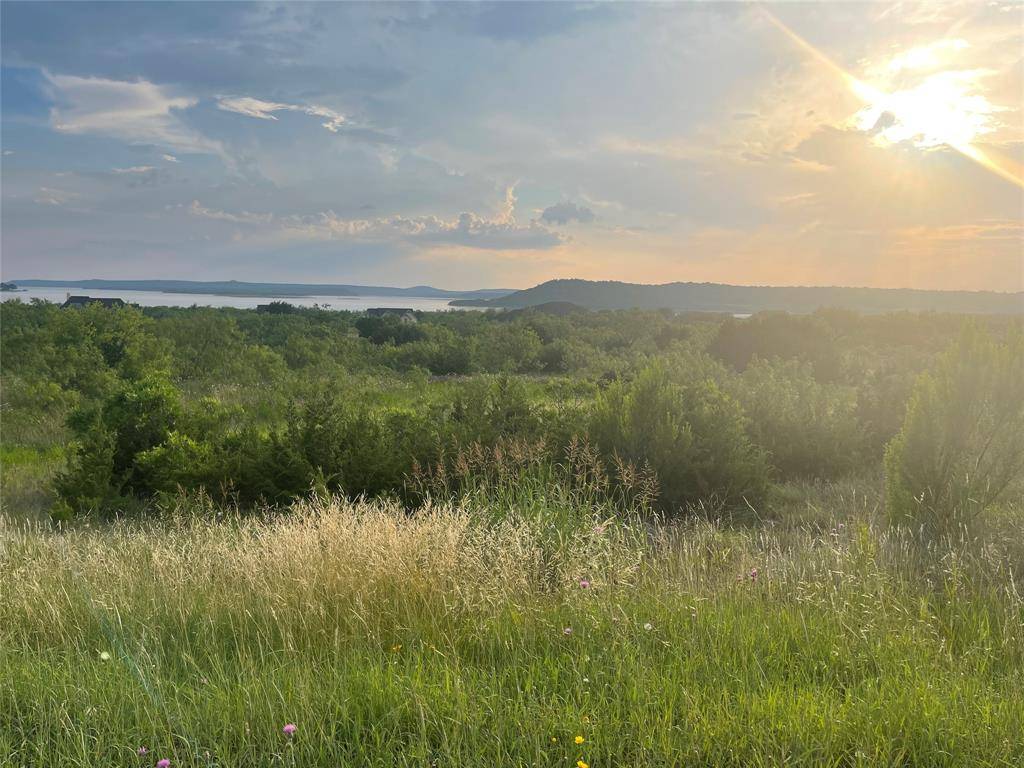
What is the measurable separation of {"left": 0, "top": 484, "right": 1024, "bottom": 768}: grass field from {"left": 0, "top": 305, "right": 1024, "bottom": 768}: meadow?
0.02 m

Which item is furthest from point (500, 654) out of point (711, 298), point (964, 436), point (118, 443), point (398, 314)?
point (711, 298)

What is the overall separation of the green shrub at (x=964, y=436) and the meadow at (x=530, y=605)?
0.03m

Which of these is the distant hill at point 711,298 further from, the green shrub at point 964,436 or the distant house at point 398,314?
the green shrub at point 964,436

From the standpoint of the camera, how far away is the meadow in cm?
294

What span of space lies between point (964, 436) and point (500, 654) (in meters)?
5.45

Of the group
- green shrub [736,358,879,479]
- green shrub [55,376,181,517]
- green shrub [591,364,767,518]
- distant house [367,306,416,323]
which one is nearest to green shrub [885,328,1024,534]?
green shrub [591,364,767,518]

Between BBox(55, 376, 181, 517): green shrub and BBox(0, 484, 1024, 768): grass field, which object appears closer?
BBox(0, 484, 1024, 768): grass field

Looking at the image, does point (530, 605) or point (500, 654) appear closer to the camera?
point (500, 654)

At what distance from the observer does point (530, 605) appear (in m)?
4.20

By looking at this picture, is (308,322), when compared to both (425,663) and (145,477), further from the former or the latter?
(425,663)

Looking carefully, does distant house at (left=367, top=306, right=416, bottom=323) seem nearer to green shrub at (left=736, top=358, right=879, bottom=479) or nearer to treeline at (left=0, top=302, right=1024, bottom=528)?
treeline at (left=0, top=302, right=1024, bottom=528)

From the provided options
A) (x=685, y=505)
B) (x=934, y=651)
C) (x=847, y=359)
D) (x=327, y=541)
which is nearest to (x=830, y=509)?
(x=685, y=505)

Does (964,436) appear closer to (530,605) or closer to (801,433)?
(801,433)

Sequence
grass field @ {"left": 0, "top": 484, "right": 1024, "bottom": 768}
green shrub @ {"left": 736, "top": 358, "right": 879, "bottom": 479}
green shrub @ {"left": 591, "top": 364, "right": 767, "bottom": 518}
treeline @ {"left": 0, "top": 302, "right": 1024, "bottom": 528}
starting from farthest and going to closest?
green shrub @ {"left": 736, "top": 358, "right": 879, "bottom": 479} → green shrub @ {"left": 591, "top": 364, "right": 767, "bottom": 518} → treeline @ {"left": 0, "top": 302, "right": 1024, "bottom": 528} → grass field @ {"left": 0, "top": 484, "right": 1024, "bottom": 768}
